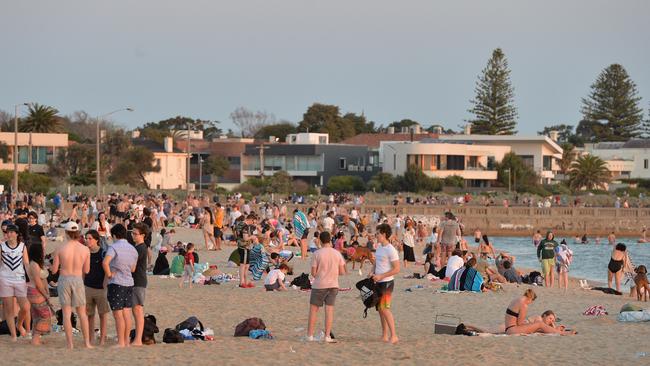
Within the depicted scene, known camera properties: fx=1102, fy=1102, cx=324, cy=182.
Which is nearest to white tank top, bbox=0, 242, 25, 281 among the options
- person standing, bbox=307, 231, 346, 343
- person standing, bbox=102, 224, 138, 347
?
person standing, bbox=102, 224, 138, 347

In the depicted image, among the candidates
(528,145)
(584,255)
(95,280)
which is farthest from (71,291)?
(528,145)

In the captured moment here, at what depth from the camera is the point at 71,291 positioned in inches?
428

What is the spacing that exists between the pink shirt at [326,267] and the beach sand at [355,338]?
0.70 metres

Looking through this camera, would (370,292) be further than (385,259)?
Yes

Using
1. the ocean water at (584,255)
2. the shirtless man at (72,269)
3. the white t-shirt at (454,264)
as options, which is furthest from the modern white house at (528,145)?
the shirtless man at (72,269)

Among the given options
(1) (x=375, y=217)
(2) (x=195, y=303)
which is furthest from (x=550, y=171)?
(2) (x=195, y=303)

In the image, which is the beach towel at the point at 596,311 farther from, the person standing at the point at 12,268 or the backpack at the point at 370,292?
the person standing at the point at 12,268

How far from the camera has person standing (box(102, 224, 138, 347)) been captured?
10.9 m

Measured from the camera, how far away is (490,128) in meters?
89.1

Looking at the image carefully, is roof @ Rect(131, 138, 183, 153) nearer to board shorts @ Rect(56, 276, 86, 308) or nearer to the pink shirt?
the pink shirt

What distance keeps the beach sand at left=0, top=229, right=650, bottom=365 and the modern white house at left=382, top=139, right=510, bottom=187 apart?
178ft

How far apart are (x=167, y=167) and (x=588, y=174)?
97.8ft

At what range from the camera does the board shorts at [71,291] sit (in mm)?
10836

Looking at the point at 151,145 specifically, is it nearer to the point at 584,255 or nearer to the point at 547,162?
the point at 547,162
